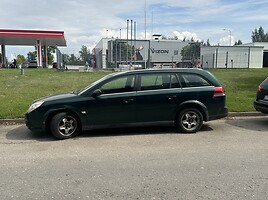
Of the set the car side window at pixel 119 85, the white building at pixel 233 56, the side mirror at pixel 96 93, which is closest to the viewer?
the side mirror at pixel 96 93

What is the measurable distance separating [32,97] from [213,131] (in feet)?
23.1

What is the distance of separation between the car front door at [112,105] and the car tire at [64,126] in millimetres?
358

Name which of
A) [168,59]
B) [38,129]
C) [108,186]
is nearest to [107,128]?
[38,129]

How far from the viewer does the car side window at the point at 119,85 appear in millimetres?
6473

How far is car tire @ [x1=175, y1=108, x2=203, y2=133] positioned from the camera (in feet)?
21.7

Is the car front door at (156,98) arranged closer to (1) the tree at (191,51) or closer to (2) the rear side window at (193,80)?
(2) the rear side window at (193,80)

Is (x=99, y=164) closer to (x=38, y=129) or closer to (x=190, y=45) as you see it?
(x=38, y=129)

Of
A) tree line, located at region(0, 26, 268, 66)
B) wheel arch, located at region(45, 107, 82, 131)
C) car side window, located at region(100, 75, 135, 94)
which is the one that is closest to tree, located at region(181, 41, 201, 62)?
tree line, located at region(0, 26, 268, 66)

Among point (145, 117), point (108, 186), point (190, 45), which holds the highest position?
point (190, 45)

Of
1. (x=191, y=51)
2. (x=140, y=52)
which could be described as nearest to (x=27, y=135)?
(x=140, y=52)

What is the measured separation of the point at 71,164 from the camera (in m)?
4.61

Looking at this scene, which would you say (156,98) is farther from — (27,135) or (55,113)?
(27,135)

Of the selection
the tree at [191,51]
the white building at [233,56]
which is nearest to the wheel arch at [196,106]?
the white building at [233,56]

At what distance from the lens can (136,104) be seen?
6438 mm
